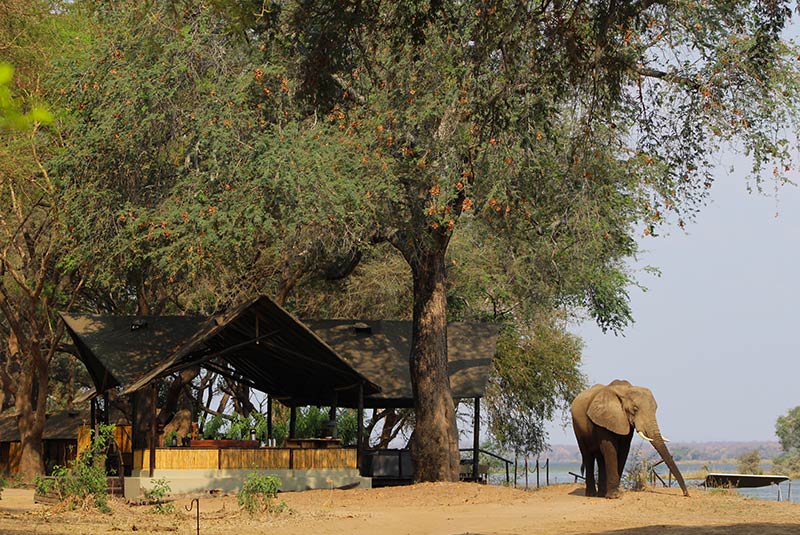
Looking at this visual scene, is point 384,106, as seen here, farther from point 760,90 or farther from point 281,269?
point 281,269

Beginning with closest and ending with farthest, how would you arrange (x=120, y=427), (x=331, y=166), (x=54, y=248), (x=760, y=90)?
(x=760, y=90), (x=331, y=166), (x=54, y=248), (x=120, y=427)

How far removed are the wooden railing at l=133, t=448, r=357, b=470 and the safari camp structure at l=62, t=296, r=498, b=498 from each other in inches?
1.0

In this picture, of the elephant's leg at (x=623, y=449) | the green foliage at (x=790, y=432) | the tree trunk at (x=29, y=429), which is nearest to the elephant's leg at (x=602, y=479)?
the elephant's leg at (x=623, y=449)

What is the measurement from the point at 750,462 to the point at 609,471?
45674 mm

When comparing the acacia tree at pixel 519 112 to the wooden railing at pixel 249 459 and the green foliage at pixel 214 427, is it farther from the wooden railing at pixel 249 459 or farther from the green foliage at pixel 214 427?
the green foliage at pixel 214 427

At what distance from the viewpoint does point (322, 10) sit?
608 inches

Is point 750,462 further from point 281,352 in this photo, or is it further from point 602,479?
point 602,479

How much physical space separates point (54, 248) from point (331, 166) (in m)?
12.2

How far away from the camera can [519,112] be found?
651 inches

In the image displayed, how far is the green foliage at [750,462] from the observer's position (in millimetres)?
62278

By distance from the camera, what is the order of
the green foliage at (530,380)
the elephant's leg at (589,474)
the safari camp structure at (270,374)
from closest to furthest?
the elephant's leg at (589,474), the safari camp structure at (270,374), the green foliage at (530,380)

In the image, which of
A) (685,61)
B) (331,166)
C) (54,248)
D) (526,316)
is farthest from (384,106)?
(526,316)

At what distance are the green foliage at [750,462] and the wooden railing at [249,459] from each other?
3783 cm

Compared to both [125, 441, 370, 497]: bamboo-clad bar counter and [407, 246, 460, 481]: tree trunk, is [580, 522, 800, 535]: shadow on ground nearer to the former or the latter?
[407, 246, 460, 481]: tree trunk
